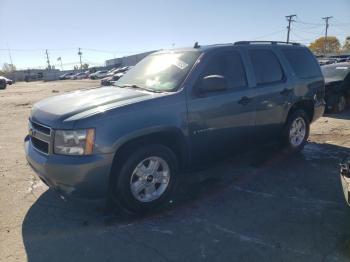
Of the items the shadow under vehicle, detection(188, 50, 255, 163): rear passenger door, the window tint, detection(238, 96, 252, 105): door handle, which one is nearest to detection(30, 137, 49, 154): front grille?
the shadow under vehicle

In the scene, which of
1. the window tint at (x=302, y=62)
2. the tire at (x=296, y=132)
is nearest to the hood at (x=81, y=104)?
the tire at (x=296, y=132)

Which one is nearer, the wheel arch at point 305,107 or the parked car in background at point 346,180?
the parked car in background at point 346,180

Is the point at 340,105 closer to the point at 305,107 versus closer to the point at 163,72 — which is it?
the point at 305,107

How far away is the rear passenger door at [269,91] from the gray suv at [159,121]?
0.02m

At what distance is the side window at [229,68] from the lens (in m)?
4.58

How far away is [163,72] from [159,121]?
3.30 feet

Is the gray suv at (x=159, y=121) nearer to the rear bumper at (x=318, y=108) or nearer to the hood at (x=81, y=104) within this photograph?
the hood at (x=81, y=104)

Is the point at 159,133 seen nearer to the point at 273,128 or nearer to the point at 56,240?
the point at 56,240

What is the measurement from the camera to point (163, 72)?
459 centimetres

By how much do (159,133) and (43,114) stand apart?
1338 mm

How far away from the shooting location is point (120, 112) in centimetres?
360

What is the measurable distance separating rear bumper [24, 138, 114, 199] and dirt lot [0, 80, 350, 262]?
0.65 ft

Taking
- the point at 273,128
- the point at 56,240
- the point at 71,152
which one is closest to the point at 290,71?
the point at 273,128

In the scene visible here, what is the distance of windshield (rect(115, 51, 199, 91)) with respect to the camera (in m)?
4.32
